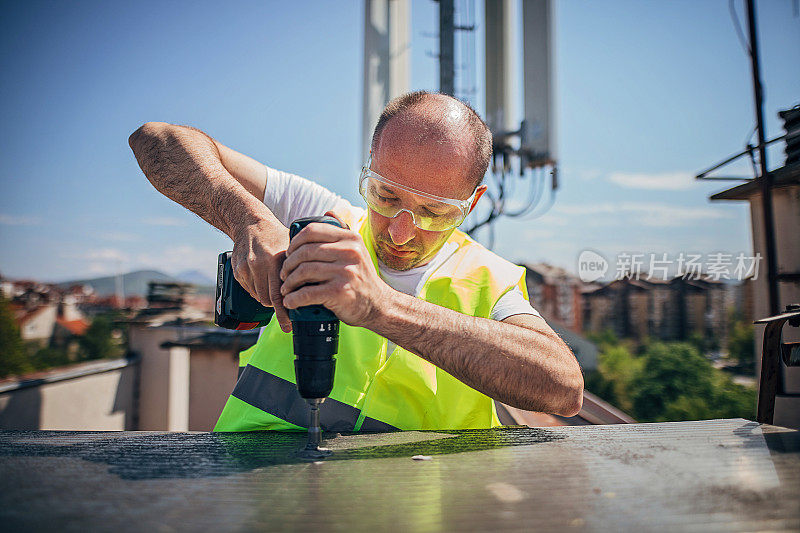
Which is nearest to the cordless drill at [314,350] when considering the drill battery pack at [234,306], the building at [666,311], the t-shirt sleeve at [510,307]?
the drill battery pack at [234,306]

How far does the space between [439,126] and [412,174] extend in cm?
20

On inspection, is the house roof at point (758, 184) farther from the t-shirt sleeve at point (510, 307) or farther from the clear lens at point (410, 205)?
the clear lens at point (410, 205)

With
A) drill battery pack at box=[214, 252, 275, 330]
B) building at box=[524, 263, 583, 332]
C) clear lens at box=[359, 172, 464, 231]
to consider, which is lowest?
drill battery pack at box=[214, 252, 275, 330]

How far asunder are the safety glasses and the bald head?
0.43ft

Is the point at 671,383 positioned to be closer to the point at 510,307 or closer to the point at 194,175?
the point at 510,307

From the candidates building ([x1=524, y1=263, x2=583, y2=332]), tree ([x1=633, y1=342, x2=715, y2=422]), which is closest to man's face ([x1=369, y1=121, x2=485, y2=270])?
building ([x1=524, y1=263, x2=583, y2=332])

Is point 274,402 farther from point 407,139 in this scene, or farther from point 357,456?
point 407,139

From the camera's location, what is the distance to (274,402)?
1474 mm

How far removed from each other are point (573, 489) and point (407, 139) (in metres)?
1.16

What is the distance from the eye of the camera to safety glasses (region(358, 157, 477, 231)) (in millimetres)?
1580

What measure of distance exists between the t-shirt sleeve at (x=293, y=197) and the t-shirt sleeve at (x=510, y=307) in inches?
31.1

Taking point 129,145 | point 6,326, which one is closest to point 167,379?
A: point 129,145

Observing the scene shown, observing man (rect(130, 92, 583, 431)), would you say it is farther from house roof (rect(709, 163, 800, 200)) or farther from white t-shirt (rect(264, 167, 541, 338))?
house roof (rect(709, 163, 800, 200))

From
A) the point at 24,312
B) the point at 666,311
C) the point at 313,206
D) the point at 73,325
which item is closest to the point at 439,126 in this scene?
the point at 313,206
